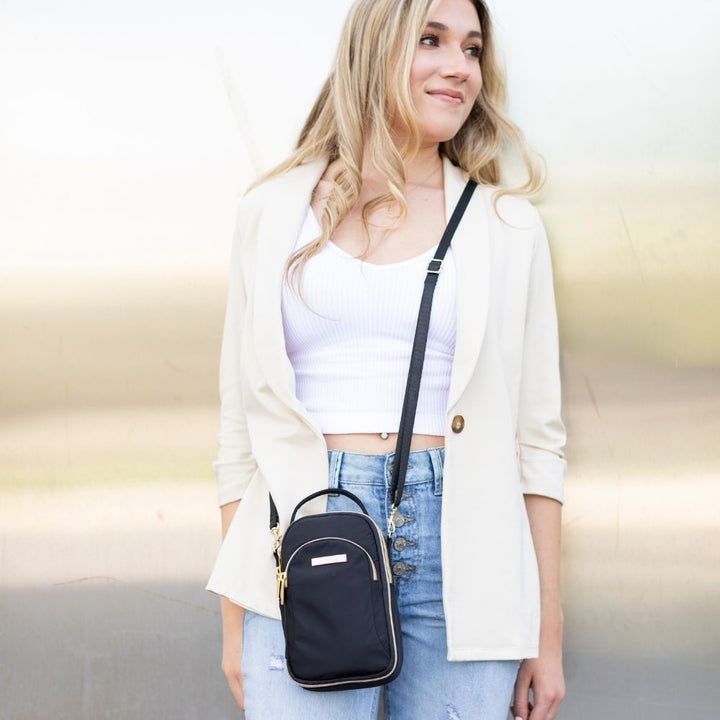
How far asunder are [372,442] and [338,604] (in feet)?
0.90

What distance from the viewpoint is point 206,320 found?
81.6 inches

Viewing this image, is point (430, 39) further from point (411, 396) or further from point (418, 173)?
point (411, 396)

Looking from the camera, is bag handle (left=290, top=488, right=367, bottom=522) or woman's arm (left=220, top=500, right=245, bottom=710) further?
woman's arm (left=220, top=500, right=245, bottom=710)

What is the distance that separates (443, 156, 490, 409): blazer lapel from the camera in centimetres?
153

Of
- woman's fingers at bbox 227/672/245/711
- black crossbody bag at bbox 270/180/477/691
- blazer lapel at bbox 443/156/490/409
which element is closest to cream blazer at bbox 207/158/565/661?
blazer lapel at bbox 443/156/490/409

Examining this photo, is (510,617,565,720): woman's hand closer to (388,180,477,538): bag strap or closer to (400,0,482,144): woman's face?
(388,180,477,538): bag strap

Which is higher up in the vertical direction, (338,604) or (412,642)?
(338,604)

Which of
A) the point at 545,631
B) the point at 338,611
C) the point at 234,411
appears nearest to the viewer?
the point at 338,611

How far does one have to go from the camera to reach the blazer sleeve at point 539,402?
5.43 ft

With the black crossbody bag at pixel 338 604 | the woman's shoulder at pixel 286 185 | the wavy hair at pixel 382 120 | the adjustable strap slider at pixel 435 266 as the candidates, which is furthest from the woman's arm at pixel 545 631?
the woman's shoulder at pixel 286 185

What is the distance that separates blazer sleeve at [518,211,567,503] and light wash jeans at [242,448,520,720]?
21 centimetres

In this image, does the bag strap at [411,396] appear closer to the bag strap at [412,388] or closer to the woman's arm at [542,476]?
the bag strap at [412,388]

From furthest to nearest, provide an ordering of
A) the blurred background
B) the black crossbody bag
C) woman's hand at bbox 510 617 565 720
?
the blurred background < woman's hand at bbox 510 617 565 720 < the black crossbody bag

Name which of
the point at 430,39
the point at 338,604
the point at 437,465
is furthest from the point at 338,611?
the point at 430,39
